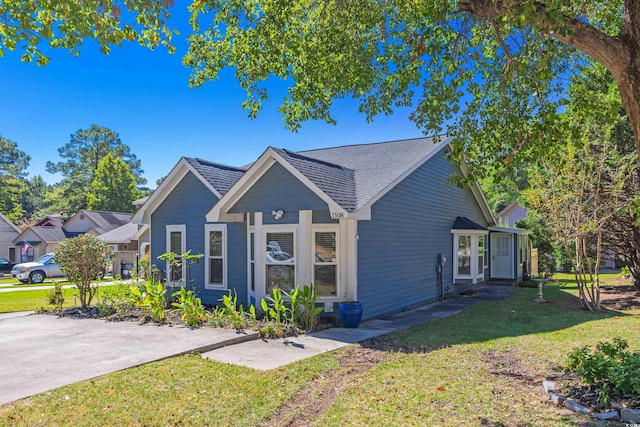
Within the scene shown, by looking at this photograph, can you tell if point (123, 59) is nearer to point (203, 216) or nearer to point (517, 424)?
point (203, 216)

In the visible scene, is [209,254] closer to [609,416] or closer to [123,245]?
[609,416]

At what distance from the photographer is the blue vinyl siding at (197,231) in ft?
42.4

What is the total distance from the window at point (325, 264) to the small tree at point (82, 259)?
657 cm

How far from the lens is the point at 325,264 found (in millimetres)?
10945

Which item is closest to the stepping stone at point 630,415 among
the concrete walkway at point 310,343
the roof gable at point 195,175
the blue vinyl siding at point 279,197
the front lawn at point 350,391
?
the front lawn at point 350,391

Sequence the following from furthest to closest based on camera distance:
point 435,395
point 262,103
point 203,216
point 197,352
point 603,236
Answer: point 603,236, point 203,216, point 262,103, point 197,352, point 435,395

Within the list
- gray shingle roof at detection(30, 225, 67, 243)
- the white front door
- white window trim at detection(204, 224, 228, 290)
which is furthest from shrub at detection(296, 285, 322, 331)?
gray shingle roof at detection(30, 225, 67, 243)

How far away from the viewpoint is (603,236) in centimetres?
1638

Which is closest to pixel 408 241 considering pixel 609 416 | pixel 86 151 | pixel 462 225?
pixel 462 225

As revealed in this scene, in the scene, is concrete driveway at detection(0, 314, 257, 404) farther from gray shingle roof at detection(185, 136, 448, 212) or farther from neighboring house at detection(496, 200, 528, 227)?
neighboring house at detection(496, 200, 528, 227)

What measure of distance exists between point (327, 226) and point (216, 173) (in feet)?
17.6

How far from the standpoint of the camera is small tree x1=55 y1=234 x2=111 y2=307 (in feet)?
41.4

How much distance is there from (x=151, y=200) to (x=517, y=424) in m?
12.9

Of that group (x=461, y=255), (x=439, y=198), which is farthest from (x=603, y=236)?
(x=439, y=198)
